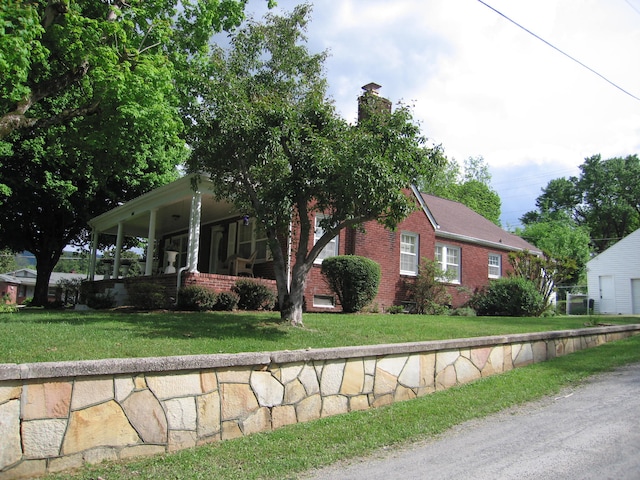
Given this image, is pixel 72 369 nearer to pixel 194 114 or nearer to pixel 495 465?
pixel 495 465

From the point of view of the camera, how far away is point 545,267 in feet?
56.0

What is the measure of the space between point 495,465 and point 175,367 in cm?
292

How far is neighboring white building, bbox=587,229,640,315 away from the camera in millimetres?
28422

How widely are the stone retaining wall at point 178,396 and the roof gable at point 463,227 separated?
1359 centimetres

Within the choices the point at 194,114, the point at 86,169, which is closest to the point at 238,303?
the point at 194,114

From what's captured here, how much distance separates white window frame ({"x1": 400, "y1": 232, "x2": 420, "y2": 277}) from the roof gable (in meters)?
1.28

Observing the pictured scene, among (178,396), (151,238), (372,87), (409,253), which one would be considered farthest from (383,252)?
(178,396)

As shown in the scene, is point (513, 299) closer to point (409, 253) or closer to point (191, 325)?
point (409, 253)

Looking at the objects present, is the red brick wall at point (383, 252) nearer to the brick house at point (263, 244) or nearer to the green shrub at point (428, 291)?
the brick house at point (263, 244)

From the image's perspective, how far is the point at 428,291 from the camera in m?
17.3

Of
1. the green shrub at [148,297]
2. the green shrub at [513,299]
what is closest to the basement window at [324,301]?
the green shrub at [148,297]

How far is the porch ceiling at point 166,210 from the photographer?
1387 cm

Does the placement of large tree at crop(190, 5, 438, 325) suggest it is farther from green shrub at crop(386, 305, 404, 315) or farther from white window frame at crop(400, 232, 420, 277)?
white window frame at crop(400, 232, 420, 277)

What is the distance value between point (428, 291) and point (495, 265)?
21.7ft
